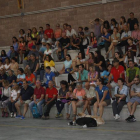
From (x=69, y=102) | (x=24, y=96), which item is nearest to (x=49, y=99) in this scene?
(x=69, y=102)

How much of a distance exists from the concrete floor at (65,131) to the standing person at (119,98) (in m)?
0.43

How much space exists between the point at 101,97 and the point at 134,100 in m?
1.16

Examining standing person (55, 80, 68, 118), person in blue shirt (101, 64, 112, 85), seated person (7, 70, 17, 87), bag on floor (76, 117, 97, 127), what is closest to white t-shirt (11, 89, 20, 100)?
seated person (7, 70, 17, 87)

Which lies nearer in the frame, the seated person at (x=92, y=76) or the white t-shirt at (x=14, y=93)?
the seated person at (x=92, y=76)

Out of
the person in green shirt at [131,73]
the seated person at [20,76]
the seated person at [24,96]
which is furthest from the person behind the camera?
the seated person at [20,76]

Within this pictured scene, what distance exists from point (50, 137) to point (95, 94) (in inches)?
149

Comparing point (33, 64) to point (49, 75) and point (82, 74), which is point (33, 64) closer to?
point (49, 75)

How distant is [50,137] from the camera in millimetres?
9078

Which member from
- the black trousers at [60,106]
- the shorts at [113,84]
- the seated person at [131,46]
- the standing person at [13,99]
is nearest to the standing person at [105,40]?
the seated person at [131,46]

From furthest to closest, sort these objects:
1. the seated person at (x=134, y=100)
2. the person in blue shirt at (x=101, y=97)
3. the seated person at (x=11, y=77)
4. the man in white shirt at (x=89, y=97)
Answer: the seated person at (x=11, y=77) → the man in white shirt at (x=89, y=97) → the person in blue shirt at (x=101, y=97) → the seated person at (x=134, y=100)

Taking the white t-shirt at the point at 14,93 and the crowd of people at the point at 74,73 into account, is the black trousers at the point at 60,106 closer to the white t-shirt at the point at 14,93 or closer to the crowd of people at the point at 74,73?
the crowd of people at the point at 74,73

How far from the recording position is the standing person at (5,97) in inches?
575

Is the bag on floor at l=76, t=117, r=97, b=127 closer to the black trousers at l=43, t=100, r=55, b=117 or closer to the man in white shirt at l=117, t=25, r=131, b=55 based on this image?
the black trousers at l=43, t=100, r=55, b=117

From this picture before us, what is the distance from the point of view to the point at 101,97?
40.2 ft
